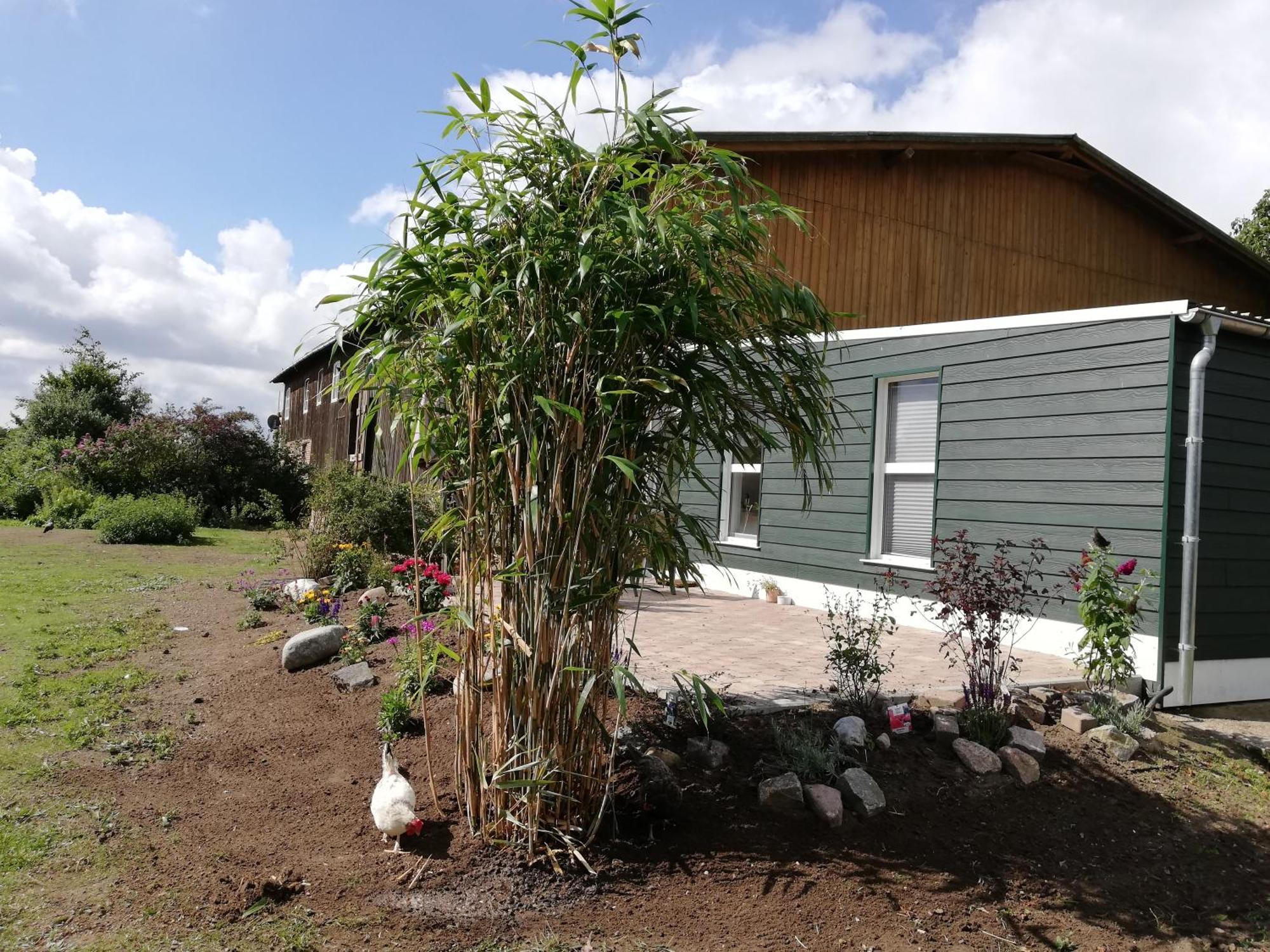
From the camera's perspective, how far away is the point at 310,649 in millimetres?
5934

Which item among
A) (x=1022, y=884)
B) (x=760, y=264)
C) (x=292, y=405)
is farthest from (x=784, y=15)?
(x=292, y=405)

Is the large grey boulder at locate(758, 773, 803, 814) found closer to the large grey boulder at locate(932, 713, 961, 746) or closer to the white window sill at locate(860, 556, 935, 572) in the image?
the large grey boulder at locate(932, 713, 961, 746)

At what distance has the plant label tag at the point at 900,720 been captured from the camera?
169 inches

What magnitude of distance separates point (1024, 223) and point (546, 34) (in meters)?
11.9

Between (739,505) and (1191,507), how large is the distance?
547 centimetres

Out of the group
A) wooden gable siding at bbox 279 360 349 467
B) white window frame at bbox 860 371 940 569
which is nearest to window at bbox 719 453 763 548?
white window frame at bbox 860 371 940 569

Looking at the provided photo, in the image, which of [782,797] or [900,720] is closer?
[782,797]

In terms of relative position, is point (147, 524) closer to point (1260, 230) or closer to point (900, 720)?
point (900, 720)

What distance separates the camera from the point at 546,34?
10.00 ft

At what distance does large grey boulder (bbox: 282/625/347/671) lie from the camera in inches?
233

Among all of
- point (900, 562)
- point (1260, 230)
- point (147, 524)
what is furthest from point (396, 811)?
point (1260, 230)

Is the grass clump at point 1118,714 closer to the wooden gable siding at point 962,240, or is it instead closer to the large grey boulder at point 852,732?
the large grey boulder at point 852,732

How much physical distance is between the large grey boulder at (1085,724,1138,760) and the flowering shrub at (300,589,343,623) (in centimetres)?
543

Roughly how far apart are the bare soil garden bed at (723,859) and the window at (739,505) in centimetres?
574
